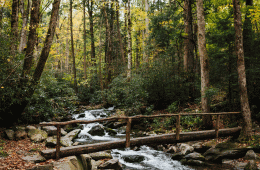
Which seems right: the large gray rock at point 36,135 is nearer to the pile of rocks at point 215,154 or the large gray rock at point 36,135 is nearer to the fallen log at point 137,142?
the fallen log at point 137,142

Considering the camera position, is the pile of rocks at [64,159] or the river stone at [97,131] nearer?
the pile of rocks at [64,159]

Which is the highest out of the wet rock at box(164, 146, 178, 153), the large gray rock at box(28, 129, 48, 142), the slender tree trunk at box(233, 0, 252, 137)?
the slender tree trunk at box(233, 0, 252, 137)

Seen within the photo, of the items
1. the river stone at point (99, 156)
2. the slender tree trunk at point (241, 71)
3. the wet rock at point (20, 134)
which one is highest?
the slender tree trunk at point (241, 71)

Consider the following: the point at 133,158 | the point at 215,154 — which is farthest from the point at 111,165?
the point at 215,154

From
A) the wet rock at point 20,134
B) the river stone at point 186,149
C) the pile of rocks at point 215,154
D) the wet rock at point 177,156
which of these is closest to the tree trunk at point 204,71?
the pile of rocks at point 215,154

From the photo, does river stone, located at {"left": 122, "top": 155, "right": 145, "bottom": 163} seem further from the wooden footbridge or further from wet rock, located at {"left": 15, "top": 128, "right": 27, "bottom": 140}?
wet rock, located at {"left": 15, "top": 128, "right": 27, "bottom": 140}

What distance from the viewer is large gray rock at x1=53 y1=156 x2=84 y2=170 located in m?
4.70

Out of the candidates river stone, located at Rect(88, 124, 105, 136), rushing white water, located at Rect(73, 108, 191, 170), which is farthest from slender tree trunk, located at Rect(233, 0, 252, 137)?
river stone, located at Rect(88, 124, 105, 136)

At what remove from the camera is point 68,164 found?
16.1ft

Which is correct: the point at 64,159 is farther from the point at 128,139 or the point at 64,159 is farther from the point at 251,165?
the point at 251,165

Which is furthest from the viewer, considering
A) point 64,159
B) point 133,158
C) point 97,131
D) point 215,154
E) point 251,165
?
point 97,131

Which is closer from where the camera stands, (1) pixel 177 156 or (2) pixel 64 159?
(2) pixel 64 159

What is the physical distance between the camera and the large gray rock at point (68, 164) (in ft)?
15.4

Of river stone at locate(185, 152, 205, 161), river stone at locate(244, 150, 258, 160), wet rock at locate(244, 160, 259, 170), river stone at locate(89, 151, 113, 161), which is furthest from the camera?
river stone at locate(89, 151, 113, 161)
